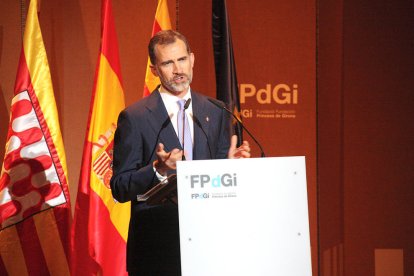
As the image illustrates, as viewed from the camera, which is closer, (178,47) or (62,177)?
(178,47)

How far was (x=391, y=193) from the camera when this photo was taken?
419 cm

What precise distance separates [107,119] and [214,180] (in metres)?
1.85

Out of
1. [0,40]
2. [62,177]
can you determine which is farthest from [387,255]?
[0,40]

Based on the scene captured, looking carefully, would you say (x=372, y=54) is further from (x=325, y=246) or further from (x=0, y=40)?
(x=0, y=40)

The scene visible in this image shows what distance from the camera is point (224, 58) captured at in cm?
354

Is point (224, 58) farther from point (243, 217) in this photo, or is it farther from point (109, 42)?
point (243, 217)

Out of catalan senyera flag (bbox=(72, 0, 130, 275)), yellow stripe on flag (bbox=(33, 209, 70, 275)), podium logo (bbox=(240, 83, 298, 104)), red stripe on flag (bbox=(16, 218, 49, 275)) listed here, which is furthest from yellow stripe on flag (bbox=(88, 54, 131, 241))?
podium logo (bbox=(240, 83, 298, 104))

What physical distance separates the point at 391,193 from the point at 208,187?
286cm

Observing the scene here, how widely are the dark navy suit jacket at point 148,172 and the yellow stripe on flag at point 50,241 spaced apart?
4.84ft

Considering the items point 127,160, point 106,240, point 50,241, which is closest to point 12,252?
point 50,241

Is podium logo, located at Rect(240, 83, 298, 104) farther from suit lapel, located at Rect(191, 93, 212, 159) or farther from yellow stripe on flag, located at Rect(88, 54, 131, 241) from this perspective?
suit lapel, located at Rect(191, 93, 212, 159)

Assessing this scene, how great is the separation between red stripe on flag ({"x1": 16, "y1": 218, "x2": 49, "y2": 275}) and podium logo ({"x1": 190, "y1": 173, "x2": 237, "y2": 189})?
2035mm

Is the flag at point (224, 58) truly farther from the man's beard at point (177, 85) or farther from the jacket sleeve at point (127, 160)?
the jacket sleeve at point (127, 160)

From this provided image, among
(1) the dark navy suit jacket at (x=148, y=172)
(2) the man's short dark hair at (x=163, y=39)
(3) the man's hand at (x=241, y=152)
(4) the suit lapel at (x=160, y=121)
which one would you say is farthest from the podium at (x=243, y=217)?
(2) the man's short dark hair at (x=163, y=39)
